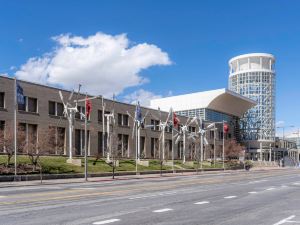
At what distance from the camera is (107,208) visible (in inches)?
684

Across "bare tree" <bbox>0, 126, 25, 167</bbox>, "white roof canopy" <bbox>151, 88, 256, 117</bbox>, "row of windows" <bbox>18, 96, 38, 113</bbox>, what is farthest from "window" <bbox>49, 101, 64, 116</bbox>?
"white roof canopy" <bbox>151, 88, 256, 117</bbox>

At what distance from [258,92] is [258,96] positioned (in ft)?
6.28

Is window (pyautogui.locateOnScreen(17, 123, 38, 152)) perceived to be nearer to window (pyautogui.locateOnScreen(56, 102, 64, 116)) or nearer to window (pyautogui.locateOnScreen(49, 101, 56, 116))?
window (pyautogui.locateOnScreen(49, 101, 56, 116))

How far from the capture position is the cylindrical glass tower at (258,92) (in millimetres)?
148750

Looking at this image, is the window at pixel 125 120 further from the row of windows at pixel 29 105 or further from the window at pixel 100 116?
the row of windows at pixel 29 105

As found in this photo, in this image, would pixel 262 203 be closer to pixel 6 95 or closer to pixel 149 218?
pixel 149 218

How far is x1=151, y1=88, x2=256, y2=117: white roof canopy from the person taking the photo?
12383cm

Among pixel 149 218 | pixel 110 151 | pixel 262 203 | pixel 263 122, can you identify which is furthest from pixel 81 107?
pixel 263 122

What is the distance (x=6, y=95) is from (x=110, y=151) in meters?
16.2

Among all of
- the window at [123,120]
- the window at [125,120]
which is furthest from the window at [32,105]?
the window at [125,120]

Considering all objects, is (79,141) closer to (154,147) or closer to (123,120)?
(123,120)

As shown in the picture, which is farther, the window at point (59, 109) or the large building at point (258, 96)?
the large building at point (258, 96)

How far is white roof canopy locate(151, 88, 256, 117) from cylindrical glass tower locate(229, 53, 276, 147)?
1038cm

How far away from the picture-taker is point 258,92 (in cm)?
15250
